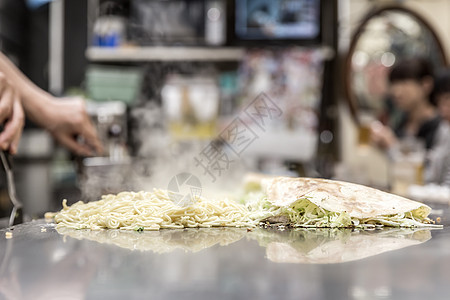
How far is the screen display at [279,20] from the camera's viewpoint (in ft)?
15.1

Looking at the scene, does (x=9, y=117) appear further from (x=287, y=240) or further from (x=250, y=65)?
(x=250, y=65)

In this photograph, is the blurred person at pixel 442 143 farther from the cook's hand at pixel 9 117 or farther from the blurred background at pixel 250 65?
the cook's hand at pixel 9 117

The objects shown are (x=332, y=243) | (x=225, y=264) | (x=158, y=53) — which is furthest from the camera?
(x=158, y=53)

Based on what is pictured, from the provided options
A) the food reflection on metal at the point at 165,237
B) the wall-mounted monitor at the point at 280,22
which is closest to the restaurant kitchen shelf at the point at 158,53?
the wall-mounted monitor at the point at 280,22

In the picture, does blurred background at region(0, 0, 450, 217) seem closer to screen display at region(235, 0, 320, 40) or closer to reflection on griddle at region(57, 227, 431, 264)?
screen display at region(235, 0, 320, 40)

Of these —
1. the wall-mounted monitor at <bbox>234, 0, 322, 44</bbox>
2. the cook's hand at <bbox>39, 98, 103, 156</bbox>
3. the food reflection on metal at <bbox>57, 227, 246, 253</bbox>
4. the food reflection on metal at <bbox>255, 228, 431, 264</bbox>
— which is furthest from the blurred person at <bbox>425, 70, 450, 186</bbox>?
the food reflection on metal at <bbox>57, 227, 246, 253</bbox>

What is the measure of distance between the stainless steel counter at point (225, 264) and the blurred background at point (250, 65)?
9.78 ft

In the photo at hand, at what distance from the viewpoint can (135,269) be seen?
2.77 feet

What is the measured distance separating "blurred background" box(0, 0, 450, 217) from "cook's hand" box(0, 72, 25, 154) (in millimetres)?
2484

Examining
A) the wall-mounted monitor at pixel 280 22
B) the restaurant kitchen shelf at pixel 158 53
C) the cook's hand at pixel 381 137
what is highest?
the wall-mounted monitor at pixel 280 22

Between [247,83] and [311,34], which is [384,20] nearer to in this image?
[311,34]

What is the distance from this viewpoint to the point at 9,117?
1.62 metres

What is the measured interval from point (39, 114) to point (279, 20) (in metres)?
2.89

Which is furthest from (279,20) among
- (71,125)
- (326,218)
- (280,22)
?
(326,218)
